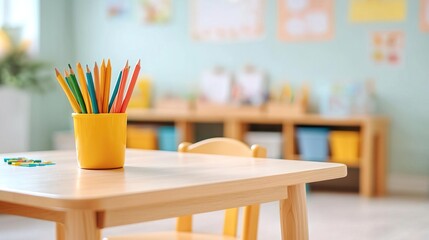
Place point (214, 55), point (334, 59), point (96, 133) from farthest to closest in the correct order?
1. point (214, 55)
2. point (334, 59)
3. point (96, 133)

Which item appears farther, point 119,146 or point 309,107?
point 309,107

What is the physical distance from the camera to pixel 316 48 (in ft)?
16.6

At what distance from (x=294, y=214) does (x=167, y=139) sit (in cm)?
372

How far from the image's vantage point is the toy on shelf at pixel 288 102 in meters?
5.02

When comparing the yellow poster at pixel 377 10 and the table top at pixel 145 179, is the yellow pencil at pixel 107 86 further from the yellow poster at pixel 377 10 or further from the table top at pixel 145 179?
the yellow poster at pixel 377 10

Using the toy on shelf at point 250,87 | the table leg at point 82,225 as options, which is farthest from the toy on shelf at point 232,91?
the table leg at point 82,225

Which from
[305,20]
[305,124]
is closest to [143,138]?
[305,124]

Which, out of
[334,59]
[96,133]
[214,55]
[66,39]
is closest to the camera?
[96,133]

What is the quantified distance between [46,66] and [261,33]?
1719 millimetres

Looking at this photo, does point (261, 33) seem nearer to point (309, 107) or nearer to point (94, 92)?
point (309, 107)

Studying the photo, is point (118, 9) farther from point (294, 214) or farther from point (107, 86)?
point (294, 214)

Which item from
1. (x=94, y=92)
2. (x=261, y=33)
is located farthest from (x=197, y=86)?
(x=94, y=92)

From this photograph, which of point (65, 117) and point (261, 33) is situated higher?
point (261, 33)

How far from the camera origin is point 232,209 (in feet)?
6.03
